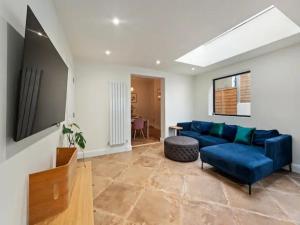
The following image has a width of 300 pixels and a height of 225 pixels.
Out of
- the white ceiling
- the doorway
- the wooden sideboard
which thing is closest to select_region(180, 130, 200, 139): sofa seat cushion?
the white ceiling

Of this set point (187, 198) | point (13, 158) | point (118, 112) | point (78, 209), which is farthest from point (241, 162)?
point (118, 112)

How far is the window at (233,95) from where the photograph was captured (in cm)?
387

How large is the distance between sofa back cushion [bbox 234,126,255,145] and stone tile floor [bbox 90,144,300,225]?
78 centimetres

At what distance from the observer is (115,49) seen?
312 cm

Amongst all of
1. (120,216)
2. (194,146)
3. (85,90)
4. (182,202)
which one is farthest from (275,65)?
(85,90)

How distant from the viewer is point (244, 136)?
3338mm

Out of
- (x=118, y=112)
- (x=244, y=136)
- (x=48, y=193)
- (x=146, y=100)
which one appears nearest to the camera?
(x=48, y=193)

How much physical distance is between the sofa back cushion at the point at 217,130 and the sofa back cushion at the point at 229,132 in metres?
0.09

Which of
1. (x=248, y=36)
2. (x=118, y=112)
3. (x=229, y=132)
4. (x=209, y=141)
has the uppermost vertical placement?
(x=248, y=36)

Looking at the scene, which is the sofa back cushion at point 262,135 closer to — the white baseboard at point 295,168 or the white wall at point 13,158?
the white baseboard at point 295,168

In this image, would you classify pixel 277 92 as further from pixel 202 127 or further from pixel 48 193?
pixel 48 193

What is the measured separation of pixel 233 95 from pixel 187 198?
3.37 m

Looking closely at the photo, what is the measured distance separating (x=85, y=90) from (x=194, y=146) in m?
3.09

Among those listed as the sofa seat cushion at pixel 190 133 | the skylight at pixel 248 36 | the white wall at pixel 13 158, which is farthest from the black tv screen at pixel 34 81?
the sofa seat cushion at pixel 190 133
